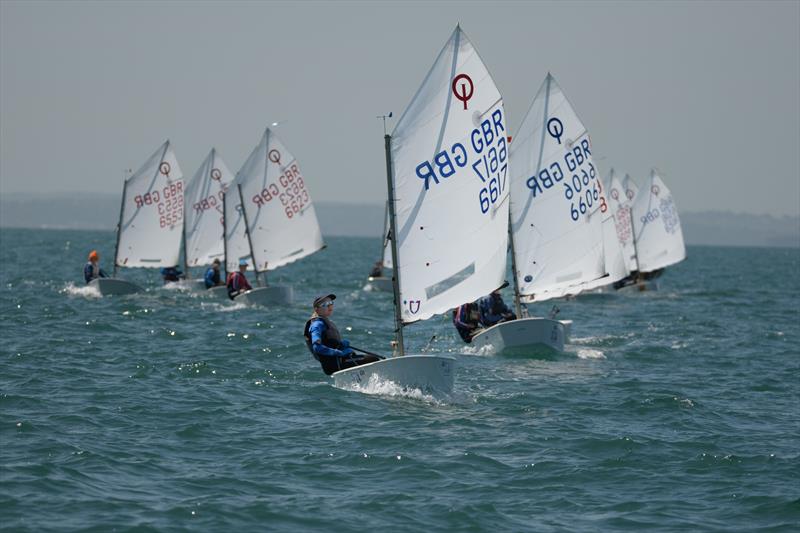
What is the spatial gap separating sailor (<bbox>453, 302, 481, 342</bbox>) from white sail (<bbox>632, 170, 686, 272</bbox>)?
27917 mm

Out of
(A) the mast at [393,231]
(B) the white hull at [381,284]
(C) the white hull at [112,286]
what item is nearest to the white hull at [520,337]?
(A) the mast at [393,231]

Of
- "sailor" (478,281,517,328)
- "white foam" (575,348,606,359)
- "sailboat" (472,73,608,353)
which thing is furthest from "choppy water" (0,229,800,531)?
"sailboat" (472,73,608,353)

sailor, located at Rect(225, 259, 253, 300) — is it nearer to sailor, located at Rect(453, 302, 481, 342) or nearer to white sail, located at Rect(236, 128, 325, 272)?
white sail, located at Rect(236, 128, 325, 272)

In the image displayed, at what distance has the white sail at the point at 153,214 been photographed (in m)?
38.8

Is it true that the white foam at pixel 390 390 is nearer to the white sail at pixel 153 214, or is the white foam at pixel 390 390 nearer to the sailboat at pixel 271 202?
the sailboat at pixel 271 202

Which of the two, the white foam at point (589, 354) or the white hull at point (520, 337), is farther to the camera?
the white foam at point (589, 354)

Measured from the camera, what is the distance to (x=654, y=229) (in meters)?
50.8

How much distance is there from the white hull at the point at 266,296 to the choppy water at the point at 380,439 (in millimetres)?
8086

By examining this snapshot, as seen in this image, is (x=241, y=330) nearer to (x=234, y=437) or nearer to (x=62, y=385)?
(x=62, y=385)

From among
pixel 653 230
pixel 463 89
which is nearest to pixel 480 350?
pixel 463 89

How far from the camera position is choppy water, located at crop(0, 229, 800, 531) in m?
10.8

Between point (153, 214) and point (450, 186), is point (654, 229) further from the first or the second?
point (450, 186)

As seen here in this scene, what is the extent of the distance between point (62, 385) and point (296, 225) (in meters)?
20.1

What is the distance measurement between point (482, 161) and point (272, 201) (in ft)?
62.4
